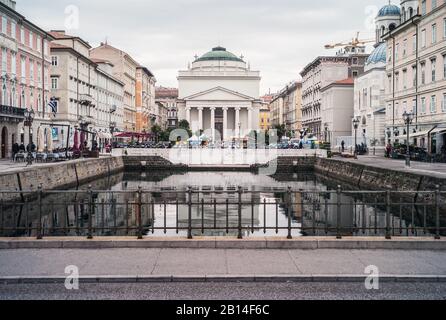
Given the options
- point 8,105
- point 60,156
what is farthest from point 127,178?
point 8,105

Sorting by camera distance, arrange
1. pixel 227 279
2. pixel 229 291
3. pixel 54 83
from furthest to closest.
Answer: pixel 54 83
pixel 227 279
pixel 229 291

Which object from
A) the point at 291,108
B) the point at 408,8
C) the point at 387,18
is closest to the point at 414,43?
the point at 408,8

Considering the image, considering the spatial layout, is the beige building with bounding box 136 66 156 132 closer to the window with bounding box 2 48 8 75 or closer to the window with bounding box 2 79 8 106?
the window with bounding box 2 79 8 106

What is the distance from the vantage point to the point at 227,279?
10273 millimetres

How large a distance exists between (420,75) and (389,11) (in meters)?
39.2

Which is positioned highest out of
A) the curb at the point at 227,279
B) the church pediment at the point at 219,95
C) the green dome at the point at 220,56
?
the green dome at the point at 220,56

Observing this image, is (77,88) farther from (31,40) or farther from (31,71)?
(31,40)

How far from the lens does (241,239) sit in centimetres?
1296

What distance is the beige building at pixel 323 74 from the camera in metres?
112

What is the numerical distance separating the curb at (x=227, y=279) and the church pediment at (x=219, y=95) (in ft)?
401

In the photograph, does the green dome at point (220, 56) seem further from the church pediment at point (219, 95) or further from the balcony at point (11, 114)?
the balcony at point (11, 114)

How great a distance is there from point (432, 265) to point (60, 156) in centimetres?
4354

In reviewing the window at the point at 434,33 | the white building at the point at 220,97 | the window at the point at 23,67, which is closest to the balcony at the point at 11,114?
the window at the point at 23,67
